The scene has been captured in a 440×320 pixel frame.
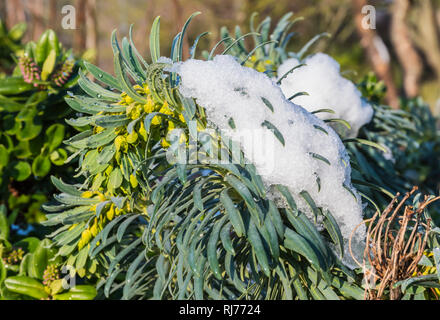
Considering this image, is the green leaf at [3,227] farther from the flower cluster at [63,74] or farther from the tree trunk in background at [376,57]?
the tree trunk in background at [376,57]

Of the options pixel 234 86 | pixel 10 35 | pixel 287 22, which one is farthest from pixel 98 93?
pixel 10 35

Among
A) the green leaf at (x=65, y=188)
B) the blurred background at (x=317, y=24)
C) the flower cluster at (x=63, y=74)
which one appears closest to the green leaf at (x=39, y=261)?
the green leaf at (x=65, y=188)

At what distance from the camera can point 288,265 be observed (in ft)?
2.00

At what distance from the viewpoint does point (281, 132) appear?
1.95 ft

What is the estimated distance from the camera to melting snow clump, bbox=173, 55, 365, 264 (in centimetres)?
59

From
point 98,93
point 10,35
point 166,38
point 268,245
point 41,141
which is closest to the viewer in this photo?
point 268,245

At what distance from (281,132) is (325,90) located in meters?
0.37

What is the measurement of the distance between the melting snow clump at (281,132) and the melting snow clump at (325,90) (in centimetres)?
30

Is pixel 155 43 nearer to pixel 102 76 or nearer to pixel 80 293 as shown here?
pixel 102 76

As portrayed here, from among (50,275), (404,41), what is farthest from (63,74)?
(404,41)

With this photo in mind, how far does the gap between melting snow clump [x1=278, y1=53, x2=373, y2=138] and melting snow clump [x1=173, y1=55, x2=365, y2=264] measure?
296 millimetres

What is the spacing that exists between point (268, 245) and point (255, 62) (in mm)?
530
